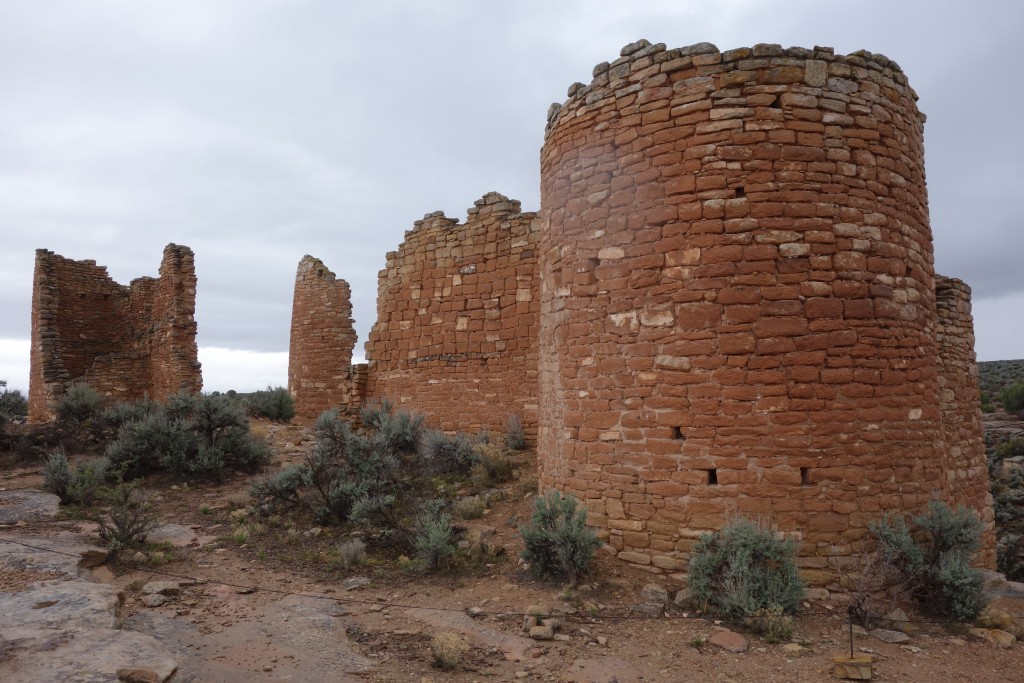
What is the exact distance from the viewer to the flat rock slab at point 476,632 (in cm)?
470

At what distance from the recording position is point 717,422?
5660mm

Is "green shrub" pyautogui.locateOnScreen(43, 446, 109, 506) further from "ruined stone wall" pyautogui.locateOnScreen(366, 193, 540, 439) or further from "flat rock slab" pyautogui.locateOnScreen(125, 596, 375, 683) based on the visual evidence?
"ruined stone wall" pyautogui.locateOnScreen(366, 193, 540, 439)

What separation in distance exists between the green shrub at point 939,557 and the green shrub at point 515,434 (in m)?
5.96

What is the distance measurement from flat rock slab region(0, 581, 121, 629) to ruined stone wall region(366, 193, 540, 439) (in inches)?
280

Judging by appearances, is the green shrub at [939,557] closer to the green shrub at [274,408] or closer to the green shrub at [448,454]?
the green shrub at [448,454]

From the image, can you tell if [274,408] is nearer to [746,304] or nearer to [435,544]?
[435,544]

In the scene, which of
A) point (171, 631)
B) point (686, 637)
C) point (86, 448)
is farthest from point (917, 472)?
point (86, 448)

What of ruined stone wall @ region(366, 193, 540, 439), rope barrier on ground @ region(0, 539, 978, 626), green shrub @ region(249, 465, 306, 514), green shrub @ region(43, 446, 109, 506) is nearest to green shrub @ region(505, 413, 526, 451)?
ruined stone wall @ region(366, 193, 540, 439)

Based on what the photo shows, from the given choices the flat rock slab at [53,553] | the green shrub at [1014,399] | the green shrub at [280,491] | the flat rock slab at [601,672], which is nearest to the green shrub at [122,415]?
the green shrub at [280,491]

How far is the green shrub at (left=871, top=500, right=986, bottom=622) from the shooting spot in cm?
523

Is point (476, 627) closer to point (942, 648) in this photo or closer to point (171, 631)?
point (171, 631)

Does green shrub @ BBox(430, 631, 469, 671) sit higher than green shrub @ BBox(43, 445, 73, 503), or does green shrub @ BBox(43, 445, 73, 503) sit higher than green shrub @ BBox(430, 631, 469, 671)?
green shrub @ BBox(43, 445, 73, 503)

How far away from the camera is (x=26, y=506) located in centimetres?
777

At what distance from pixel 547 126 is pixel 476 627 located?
17.2 feet
